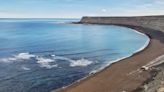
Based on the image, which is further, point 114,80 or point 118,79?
point 118,79

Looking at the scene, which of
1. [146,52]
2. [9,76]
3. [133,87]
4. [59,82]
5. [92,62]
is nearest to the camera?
[133,87]

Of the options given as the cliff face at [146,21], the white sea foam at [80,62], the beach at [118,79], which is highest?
the beach at [118,79]

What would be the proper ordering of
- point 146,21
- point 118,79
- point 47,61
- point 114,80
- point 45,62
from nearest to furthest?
point 114,80 < point 118,79 < point 45,62 < point 47,61 < point 146,21

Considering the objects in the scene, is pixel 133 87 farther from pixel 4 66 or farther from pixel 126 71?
pixel 4 66

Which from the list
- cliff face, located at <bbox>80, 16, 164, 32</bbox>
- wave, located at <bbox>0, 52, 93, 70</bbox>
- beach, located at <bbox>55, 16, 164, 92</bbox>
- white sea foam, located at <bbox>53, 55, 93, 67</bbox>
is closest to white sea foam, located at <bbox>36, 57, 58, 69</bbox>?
wave, located at <bbox>0, 52, 93, 70</bbox>

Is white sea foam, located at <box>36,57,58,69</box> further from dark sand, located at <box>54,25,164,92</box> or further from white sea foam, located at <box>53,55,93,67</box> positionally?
dark sand, located at <box>54,25,164,92</box>

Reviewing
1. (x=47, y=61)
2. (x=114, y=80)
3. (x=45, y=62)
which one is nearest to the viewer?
(x=114, y=80)

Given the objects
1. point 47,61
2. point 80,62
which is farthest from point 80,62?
point 47,61

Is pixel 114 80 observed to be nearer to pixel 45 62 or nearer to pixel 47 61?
pixel 45 62

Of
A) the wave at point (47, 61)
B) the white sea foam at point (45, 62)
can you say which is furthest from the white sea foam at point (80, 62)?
the white sea foam at point (45, 62)

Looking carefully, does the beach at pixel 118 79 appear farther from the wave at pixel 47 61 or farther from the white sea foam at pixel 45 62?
the white sea foam at pixel 45 62

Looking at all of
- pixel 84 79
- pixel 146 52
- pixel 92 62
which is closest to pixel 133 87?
pixel 84 79
